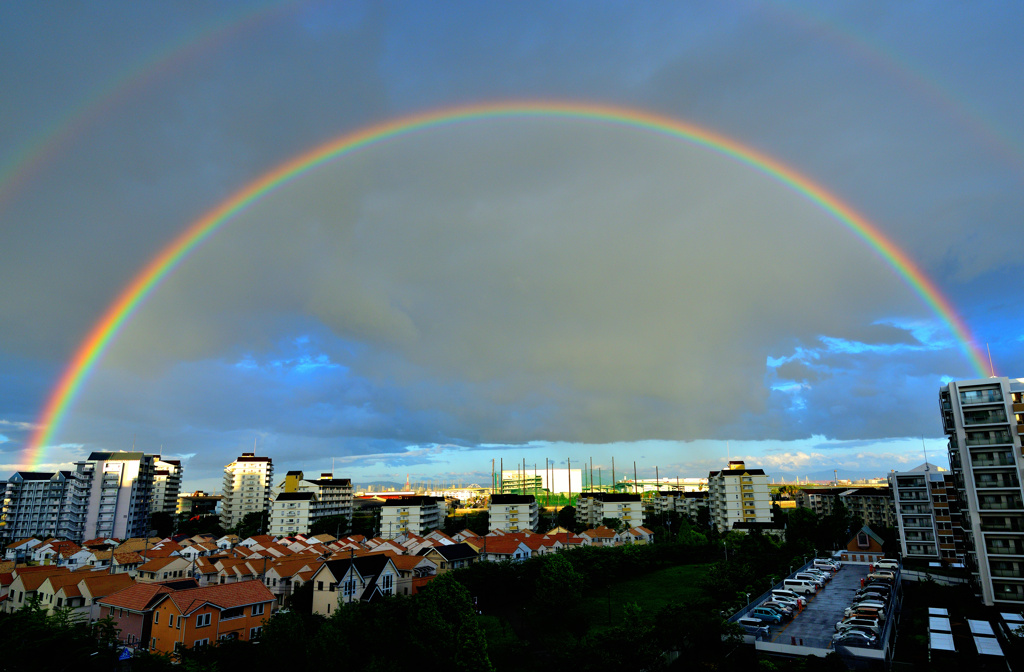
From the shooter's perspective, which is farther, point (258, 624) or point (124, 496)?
point (124, 496)

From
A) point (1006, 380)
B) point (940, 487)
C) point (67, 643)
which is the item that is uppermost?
point (1006, 380)

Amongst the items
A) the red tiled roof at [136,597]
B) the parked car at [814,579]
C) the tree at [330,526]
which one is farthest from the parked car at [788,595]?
the tree at [330,526]

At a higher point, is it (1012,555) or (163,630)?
(1012,555)

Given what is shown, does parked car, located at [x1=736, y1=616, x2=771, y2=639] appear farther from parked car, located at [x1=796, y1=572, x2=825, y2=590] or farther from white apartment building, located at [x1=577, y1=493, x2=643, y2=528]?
white apartment building, located at [x1=577, y1=493, x2=643, y2=528]

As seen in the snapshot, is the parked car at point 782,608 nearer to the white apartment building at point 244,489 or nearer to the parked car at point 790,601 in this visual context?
the parked car at point 790,601

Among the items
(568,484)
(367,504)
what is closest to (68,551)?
(367,504)

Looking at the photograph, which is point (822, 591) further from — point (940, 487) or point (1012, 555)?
point (940, 487)
